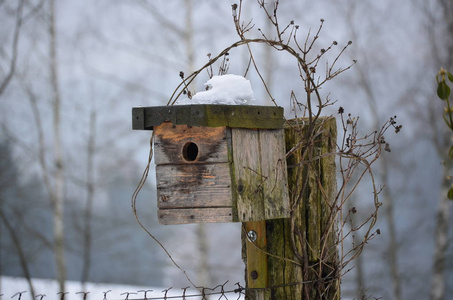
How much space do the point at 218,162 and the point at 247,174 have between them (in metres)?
0.15

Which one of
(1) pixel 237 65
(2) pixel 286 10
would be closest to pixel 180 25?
(1) pixel 237 65

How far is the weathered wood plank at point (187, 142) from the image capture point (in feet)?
8.01

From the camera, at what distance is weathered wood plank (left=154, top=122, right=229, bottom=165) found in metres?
2.44

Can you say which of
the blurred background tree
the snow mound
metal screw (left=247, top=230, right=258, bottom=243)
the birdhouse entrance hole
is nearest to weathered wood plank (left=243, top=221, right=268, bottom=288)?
metal screw (left=247, top=230, right=258, bottom=243)

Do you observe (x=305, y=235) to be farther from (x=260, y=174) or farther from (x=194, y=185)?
(x=194, y=185)

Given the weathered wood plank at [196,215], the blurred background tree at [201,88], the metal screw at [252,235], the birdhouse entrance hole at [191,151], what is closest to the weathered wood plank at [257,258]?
the metal screw at [252,235]

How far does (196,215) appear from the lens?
2488 mm

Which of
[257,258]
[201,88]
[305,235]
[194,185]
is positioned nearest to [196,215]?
[194,185]

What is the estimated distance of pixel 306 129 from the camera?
8.90ft

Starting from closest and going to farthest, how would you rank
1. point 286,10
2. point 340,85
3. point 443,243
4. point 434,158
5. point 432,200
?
point 443,243, point 286,10, point 340,85, point 434,158, point 432,200

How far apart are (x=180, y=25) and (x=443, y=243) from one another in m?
5.71

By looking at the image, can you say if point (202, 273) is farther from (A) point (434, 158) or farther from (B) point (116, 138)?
(A) point (434, 158)

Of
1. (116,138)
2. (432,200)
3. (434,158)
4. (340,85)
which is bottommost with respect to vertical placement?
(432,200)

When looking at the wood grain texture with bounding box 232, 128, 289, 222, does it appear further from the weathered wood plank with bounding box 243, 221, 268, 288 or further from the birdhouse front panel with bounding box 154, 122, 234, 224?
the weathered wood plank with bounding box 243, 221, 268, 288
